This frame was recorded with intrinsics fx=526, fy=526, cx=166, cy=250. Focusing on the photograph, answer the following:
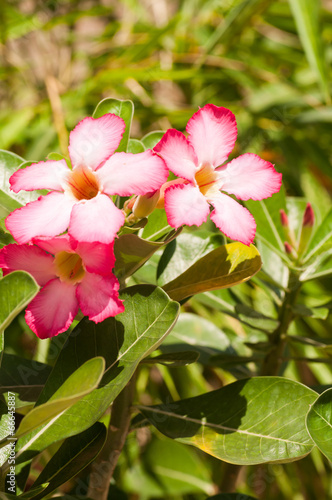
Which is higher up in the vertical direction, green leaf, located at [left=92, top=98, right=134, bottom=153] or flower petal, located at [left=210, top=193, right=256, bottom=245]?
green leaf, located at [left=92, top=98, right=134, bottom=153]

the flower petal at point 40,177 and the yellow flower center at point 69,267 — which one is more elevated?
the flower petal at point 40,177

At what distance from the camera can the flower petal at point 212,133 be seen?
49cm

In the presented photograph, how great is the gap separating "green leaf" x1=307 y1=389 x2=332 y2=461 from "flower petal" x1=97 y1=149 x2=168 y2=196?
25 centimetres

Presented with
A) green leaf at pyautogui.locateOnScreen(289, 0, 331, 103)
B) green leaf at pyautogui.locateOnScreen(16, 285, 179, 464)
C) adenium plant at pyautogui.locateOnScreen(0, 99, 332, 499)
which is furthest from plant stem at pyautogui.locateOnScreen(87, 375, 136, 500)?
green leaf at pyautogui.locateOnScreen(289, 0, 331, 103)

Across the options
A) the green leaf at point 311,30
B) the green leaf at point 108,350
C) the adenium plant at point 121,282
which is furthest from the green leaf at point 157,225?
the green leaf at point 311,30

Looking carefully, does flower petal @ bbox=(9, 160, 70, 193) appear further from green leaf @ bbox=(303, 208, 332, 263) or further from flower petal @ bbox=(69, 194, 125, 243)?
green leaf @ bbox=(303, 208, 332, 263)

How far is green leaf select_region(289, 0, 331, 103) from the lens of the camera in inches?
43.4

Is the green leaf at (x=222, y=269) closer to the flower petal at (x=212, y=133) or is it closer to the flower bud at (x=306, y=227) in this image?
the flower petal at (x=212, y=133)

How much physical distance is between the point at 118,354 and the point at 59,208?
16cm

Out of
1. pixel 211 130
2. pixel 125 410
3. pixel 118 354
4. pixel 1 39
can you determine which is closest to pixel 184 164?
pixel 211 130

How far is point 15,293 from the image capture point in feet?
1.34

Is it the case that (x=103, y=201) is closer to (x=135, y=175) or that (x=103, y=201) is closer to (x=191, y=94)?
(x=135, y=175)

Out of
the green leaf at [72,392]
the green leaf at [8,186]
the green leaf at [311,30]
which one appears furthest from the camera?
the green leaf at [311,30]

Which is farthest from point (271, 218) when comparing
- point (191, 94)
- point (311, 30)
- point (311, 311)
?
point (191, 94)
